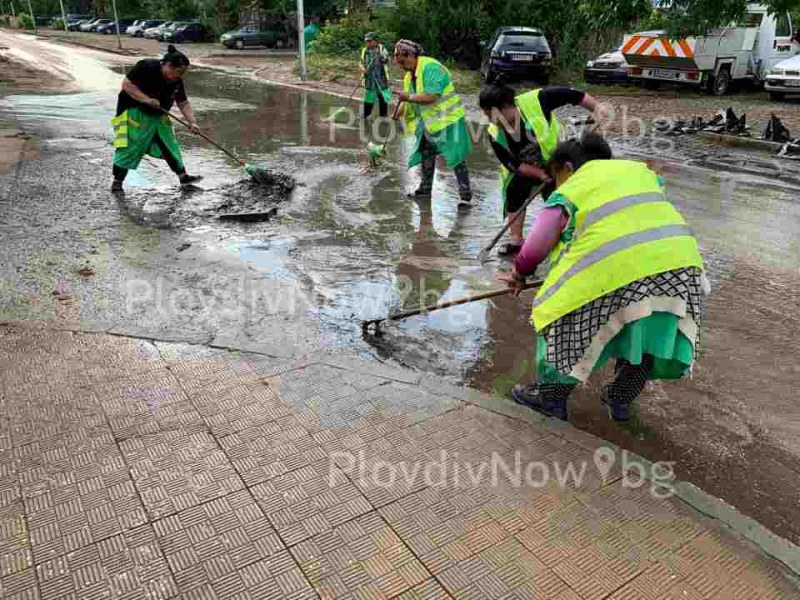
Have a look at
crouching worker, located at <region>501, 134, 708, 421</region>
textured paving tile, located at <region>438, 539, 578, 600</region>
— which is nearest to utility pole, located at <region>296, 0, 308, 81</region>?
crouching worker, located at <region>501, 134, 708, 421</region>

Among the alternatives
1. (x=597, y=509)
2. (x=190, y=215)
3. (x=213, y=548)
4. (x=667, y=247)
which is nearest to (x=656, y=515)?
(x=597, y=509)

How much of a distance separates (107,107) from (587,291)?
12512 mm

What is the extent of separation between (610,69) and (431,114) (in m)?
12.7

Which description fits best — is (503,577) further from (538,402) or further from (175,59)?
(175,59)

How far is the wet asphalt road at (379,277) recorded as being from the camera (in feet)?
10.7

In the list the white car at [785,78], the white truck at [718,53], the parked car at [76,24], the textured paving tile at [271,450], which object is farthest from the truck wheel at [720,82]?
the parked car at [76,24]

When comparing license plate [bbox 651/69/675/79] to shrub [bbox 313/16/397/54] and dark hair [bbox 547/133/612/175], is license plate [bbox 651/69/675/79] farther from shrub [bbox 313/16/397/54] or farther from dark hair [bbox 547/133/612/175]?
dark hair [bbox 547/133/612/175]

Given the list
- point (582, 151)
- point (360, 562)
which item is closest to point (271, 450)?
point (360, 562)

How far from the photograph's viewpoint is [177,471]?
101 inches

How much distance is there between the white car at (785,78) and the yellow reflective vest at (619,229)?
14.3 metres

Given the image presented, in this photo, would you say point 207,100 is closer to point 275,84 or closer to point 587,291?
point 275,84

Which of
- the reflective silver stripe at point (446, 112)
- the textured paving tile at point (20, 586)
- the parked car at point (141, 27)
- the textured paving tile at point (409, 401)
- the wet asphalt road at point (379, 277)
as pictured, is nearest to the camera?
the textured paving tile at point (20, 586)

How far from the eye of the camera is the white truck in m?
15.0

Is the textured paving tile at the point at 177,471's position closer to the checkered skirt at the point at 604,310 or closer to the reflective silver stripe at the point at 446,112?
the checkered skirt at the point at 604,310
